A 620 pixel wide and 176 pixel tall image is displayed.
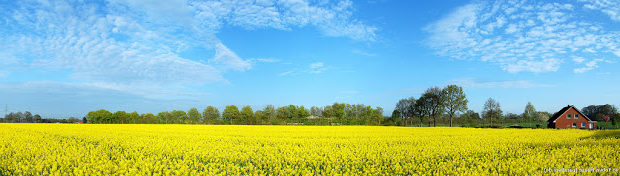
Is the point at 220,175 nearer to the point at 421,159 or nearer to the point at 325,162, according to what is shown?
the point at 325,162

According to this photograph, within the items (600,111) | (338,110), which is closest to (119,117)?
(338,110)

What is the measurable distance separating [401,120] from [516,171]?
279 ft

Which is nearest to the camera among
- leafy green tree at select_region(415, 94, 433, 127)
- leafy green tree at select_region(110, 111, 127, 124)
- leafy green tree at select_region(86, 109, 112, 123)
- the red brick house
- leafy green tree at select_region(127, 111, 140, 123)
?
the red brick house

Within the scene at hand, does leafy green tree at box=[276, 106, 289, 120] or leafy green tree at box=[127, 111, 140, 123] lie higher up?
leafy green tree at box=[276, 106, 289, 120]

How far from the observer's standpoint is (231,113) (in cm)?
8812

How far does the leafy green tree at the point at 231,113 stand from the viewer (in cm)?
8706

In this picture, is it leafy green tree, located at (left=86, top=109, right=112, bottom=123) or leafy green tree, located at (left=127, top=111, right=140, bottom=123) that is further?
leafy green tree, located at (left=86, top=109, right=112, bottom=123)

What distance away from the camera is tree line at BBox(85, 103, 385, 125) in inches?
3287

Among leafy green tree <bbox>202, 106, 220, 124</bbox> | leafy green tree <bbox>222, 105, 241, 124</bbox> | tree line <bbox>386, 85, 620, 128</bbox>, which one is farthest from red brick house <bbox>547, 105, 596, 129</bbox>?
leafy green tree <bbox>202, 106, 220, 124</bbox>

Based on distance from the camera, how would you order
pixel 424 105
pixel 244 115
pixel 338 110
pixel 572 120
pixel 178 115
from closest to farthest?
pixel 572 120, pixel 424 105, pixel 244 115, pixel 338 110, pixel 178 115

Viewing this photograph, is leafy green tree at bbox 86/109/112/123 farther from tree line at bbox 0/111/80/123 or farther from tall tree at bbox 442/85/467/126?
tall tree at bbox 442/85/467/126

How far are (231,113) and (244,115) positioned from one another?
5353 millimetres

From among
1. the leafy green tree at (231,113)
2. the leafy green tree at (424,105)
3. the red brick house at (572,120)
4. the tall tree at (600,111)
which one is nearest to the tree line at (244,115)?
the leafy green tree at (231,113)

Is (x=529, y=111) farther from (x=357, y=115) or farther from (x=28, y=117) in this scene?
(x=28, y=117)
